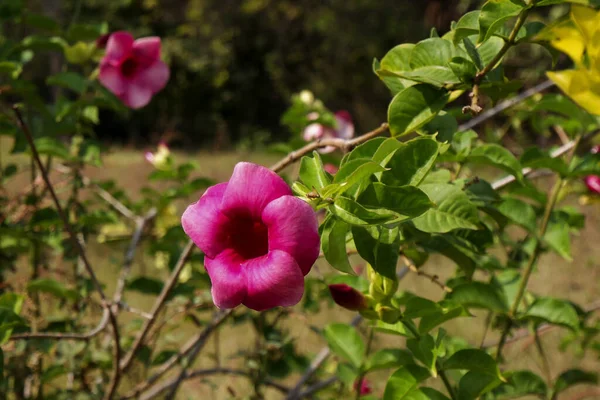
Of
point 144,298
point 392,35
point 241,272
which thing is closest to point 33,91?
point 241,272

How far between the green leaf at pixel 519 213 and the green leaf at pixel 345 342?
31 centimetres

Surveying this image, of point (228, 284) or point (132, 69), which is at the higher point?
point (228, 284)

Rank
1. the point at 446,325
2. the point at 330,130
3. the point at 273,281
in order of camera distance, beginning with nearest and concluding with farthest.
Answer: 1. the point at 273,281
2. the point at 330,130
3. the point at 446,325

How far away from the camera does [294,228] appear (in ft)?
1.78

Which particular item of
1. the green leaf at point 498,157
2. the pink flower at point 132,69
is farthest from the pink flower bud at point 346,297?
the pink flower at point 132,69

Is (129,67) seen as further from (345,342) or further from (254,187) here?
(254,187)

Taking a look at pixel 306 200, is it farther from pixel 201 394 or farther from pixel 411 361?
pixel 201 394

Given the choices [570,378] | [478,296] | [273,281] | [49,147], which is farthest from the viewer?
[49,147]

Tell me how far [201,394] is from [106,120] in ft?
34.9

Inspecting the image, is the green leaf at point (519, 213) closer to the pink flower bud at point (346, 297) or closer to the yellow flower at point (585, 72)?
the pink flower bud at point (346, 297)

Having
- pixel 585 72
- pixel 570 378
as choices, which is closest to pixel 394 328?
pixel 585 72

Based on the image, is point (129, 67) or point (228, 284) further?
point (129, 67)

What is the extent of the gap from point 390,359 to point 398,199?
0.36m

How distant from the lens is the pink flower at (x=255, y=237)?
0.55 m
